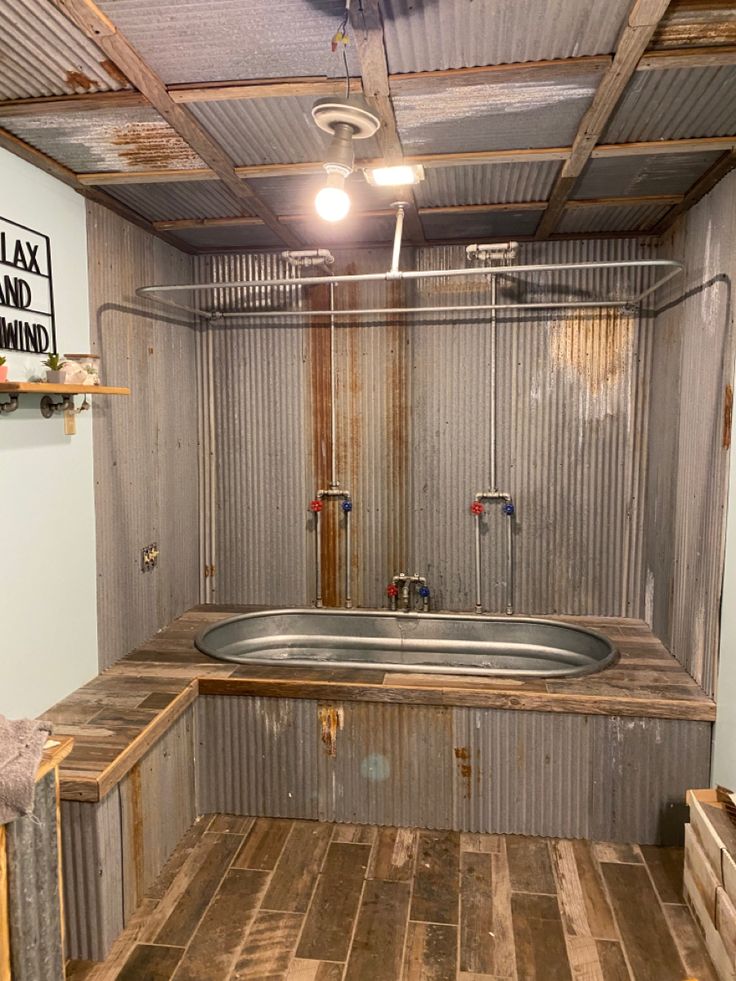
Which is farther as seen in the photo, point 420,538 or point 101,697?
point 420,538

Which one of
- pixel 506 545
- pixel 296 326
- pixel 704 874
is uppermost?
pixel 296 326

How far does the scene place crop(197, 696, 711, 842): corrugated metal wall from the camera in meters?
3.37

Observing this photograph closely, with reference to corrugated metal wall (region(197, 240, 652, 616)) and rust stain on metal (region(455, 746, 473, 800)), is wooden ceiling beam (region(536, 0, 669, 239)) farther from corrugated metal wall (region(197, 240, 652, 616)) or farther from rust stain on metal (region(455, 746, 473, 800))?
rust stain on metal (region(455, 746, 473, 800))

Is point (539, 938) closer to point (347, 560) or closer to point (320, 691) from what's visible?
point (320, 691)

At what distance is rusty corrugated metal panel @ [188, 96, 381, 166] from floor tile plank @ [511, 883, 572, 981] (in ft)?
10.6

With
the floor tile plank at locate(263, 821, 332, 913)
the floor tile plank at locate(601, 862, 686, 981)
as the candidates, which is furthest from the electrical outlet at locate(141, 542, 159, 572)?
the floor tile plank at locate(601, 862, 686, 981)

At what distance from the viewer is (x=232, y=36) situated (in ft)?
7.16

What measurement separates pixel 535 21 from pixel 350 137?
2.11 feet

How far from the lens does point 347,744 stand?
3555 millimetres

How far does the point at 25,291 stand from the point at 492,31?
213 cm

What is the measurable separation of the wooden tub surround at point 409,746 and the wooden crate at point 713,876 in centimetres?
42

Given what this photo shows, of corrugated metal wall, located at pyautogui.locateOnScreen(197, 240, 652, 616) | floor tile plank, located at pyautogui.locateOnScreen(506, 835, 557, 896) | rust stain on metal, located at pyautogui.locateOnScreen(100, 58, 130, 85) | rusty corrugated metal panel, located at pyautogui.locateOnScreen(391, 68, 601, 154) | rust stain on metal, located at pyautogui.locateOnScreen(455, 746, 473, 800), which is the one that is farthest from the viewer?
corrugated metal wall, located at pyautogui.locateOnScreen(197, 240, 652, 616)

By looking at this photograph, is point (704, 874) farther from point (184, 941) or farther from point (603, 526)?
point (603, 526)

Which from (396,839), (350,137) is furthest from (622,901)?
(350,137)
